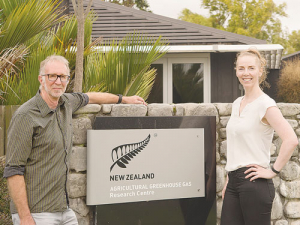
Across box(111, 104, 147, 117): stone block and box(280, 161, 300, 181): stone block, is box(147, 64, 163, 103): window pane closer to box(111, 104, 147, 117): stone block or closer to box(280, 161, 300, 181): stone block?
box(280, 161, 300, 181): stone block

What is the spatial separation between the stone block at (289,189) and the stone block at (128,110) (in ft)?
5.38

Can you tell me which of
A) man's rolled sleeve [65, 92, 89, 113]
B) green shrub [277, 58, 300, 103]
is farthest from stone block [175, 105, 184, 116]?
green shrub [277, 58, 300, 103]

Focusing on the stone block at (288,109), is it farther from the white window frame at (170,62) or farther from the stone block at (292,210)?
the white window frame at (170,62)

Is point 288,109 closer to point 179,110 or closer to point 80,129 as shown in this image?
point 179,110

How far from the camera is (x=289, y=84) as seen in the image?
14.9 m

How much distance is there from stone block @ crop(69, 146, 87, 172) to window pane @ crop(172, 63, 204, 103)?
21.0 feet

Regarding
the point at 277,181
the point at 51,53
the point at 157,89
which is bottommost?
the point at 277,181

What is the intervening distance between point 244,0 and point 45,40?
2644cm

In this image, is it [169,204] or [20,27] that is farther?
[20,27]

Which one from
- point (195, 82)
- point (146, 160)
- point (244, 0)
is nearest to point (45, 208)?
point (146, 160)

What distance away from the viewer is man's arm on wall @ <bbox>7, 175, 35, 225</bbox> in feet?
8.16

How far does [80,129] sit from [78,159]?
0.90 ft

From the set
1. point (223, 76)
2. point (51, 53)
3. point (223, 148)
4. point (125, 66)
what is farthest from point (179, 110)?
point (223, 76)

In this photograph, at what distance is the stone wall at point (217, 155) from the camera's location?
3.58 metres
